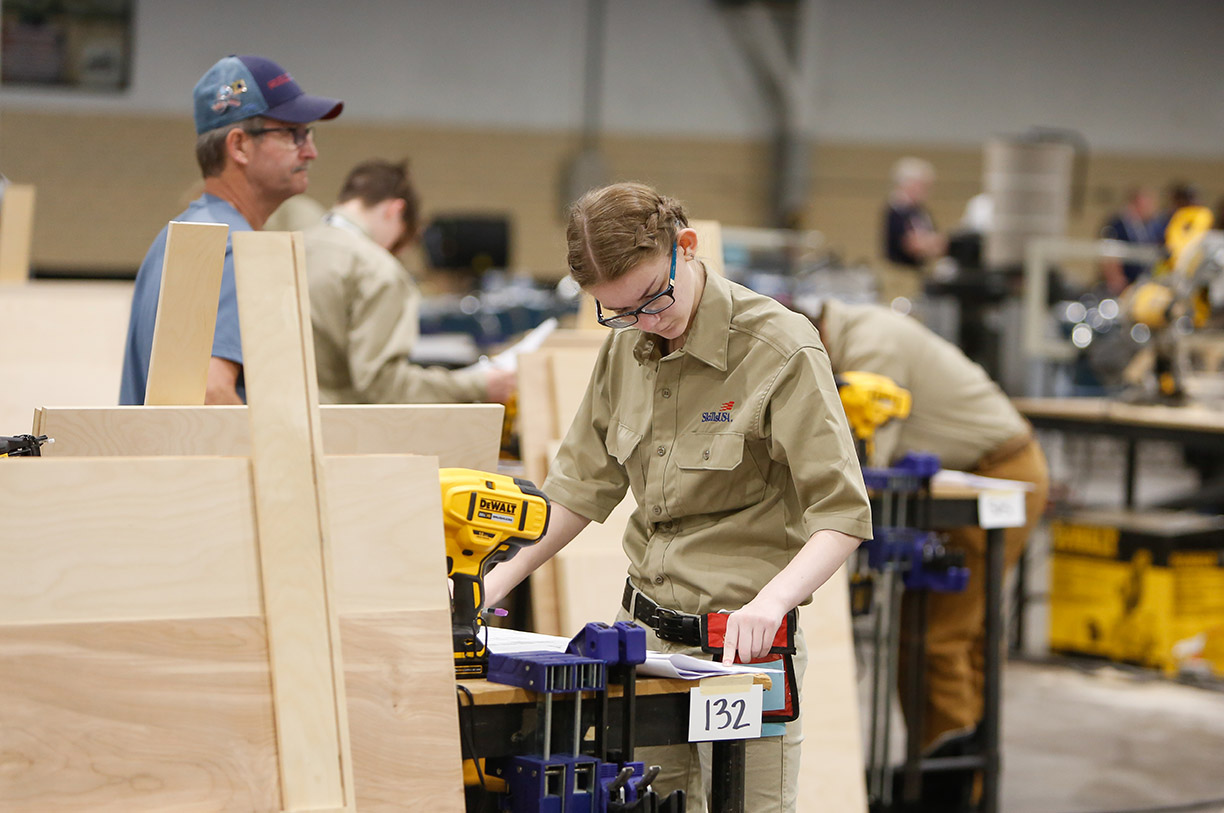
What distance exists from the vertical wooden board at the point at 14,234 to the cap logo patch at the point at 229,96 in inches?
115

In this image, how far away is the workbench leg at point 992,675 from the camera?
163 inches

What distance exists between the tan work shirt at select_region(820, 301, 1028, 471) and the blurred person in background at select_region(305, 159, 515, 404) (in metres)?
1.07

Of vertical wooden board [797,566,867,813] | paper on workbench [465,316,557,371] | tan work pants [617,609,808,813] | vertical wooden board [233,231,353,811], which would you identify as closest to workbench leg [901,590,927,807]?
vertical wooden board [797,566,867,813]

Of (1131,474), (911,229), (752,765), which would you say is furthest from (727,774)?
(911,229)

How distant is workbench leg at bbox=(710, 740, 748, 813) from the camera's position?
2.15 m

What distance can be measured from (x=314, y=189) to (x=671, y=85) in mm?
3637

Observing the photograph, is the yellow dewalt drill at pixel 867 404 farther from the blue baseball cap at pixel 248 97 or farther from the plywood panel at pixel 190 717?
the plywood panel at pixel 190 717

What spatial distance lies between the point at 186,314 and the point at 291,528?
641 mm

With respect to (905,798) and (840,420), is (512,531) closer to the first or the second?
(840,420)

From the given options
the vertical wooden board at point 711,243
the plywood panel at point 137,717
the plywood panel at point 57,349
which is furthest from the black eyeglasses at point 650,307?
the plywood panel at point 57,349

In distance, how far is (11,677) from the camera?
5.26 feet

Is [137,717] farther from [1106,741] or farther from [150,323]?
[1106,741]

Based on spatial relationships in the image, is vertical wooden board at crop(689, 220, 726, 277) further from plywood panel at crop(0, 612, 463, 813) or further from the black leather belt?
plywood panel at crop(0, 612, 463, 813)

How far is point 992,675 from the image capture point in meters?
4.21
